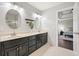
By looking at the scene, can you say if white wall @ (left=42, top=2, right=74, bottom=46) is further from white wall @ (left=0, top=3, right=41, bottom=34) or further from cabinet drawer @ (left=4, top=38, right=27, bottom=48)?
cabinet drawer @ (left=4, top=38, right=27, bottom=48)

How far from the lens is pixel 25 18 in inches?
120

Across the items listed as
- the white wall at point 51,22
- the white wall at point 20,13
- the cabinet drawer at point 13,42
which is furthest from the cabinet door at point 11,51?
the white wall at point 51,22

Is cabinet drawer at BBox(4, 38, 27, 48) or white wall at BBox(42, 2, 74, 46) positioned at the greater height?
white wall at BBox(42, 2, 74, 46)

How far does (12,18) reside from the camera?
2.39m

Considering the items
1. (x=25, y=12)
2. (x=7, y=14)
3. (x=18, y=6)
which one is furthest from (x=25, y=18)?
(x=7, y=14)

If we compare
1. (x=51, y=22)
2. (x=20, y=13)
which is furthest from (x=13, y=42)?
(x=51, y=22)

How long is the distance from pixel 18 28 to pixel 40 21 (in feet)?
6.65

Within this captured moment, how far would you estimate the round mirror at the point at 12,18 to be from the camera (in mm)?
2243

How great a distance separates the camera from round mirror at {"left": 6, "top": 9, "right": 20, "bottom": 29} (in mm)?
2243

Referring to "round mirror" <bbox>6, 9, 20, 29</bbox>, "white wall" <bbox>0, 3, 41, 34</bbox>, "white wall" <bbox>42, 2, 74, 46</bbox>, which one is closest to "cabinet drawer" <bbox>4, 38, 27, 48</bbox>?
"white wall" <bbox>0, 3, 41, 34</bbox>

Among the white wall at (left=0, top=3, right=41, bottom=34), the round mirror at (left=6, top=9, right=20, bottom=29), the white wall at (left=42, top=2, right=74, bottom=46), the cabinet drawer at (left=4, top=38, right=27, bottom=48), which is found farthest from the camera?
the white wall at (left=42, top=2, right=74, bottom=46)

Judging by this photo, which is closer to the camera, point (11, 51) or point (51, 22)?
point (11, 51)

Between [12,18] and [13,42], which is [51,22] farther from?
[13,42]

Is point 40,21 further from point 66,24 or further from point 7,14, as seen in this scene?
point 7,14
